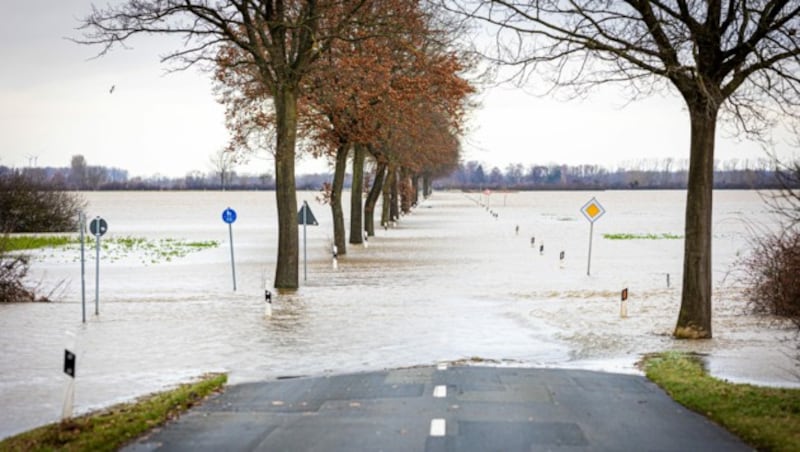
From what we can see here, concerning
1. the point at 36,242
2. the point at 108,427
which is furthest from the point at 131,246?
the point at 108,427

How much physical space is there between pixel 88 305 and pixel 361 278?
1031 cm

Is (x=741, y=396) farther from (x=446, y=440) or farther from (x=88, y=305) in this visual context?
(x=88, y=305)

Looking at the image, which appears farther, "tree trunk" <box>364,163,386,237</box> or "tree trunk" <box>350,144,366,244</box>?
"tree trunk" <box>364,163,386,237</box>

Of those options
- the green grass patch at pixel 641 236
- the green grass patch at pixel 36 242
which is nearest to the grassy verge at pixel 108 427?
the green grass patch at pixel 36 242

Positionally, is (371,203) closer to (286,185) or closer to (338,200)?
(338,200)

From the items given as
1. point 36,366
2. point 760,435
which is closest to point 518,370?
point 760,435

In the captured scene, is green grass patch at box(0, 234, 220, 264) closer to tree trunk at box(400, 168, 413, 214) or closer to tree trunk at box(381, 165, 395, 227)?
tree trunk at box(381, 165, 395, 227)

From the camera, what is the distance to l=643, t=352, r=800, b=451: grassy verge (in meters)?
10.6

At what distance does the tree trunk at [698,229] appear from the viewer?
19.0 m

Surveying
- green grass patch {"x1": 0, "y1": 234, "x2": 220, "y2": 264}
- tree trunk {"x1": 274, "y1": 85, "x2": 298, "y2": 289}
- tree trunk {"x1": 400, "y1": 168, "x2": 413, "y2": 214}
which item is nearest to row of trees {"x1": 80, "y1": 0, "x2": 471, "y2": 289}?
tree trunk {"x1": 274, "y1": 85, "x2": 298, "y2": 289}

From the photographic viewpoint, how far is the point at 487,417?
11.6m

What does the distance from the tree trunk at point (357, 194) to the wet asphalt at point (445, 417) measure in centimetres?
3816

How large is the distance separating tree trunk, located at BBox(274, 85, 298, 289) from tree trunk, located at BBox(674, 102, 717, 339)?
13.5 metres

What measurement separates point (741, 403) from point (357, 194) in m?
42.3
